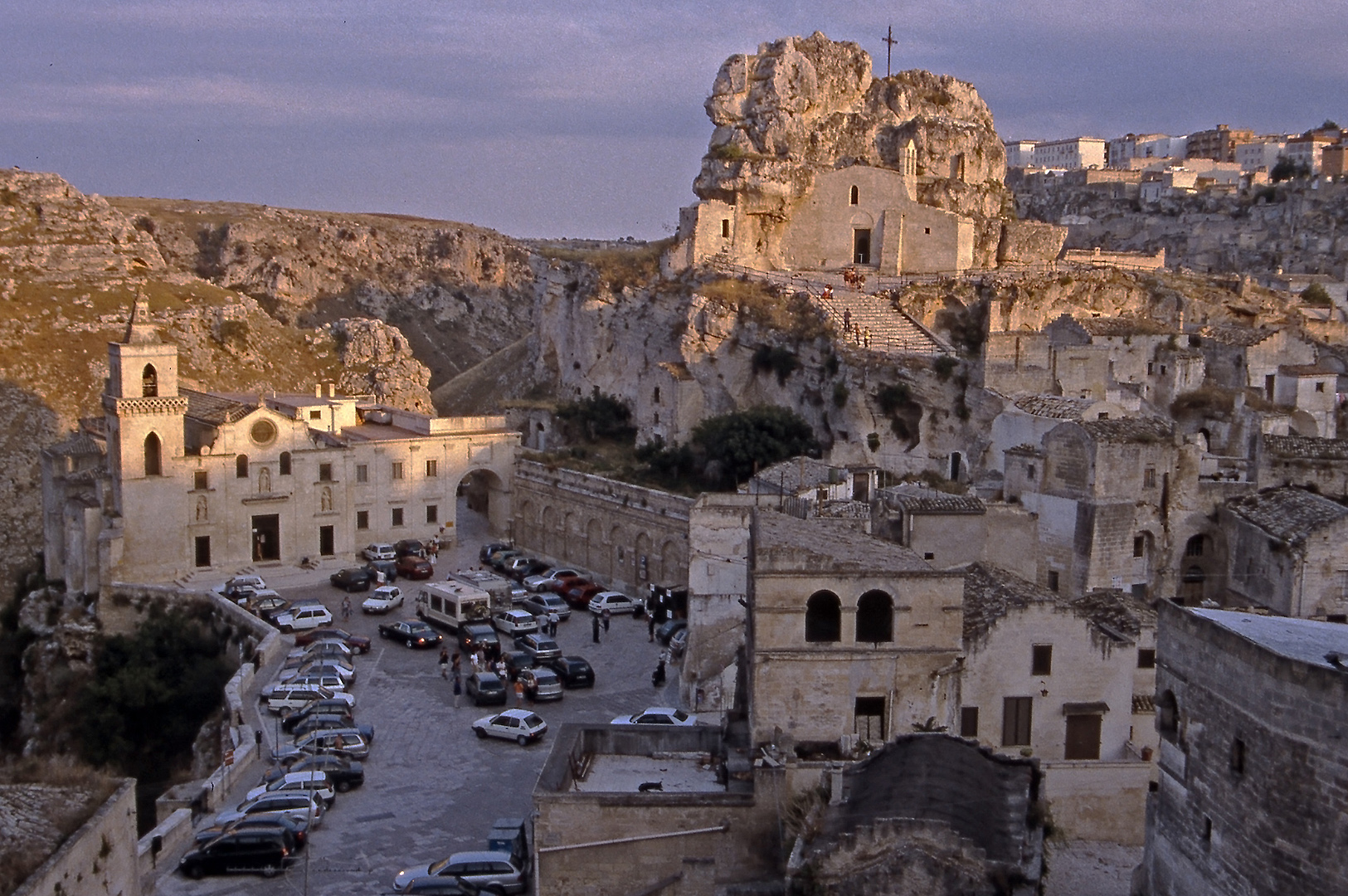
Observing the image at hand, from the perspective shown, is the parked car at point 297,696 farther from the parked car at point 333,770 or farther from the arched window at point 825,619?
the arched window at point 825,619

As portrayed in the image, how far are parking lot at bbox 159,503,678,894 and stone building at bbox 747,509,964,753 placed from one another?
6.38 metres

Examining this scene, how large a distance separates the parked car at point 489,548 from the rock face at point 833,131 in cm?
1553

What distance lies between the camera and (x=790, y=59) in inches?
2105

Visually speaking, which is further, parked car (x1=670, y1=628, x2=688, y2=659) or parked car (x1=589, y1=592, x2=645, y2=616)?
parked car (x1=589, y1=592, x2=645, y2=616)

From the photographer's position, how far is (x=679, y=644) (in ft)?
105

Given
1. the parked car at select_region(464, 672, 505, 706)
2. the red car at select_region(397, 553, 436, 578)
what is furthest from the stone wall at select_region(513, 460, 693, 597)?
the parked car at select_region(464, 672, 505, 706)

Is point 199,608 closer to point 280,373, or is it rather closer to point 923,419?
point 923,419

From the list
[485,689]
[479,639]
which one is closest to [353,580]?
[479,639]

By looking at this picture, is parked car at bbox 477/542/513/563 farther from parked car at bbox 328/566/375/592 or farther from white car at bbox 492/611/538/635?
white car at bbox 492/611/538/635

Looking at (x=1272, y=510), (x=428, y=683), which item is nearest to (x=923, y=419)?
(x=1272, y=510)

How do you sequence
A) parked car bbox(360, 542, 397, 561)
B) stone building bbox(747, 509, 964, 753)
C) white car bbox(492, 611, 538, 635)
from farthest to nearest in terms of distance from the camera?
parked car bbox(360, 542, 397, 561)
white car bbox(492, 611, 538, 635)
stone building bbox(747, 509, 964, 753)

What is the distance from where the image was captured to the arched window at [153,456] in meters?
39.6

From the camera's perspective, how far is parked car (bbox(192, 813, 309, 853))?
20906mm

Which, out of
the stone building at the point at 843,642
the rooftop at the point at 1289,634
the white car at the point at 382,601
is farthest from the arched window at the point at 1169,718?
the white car at the point at 382,601
